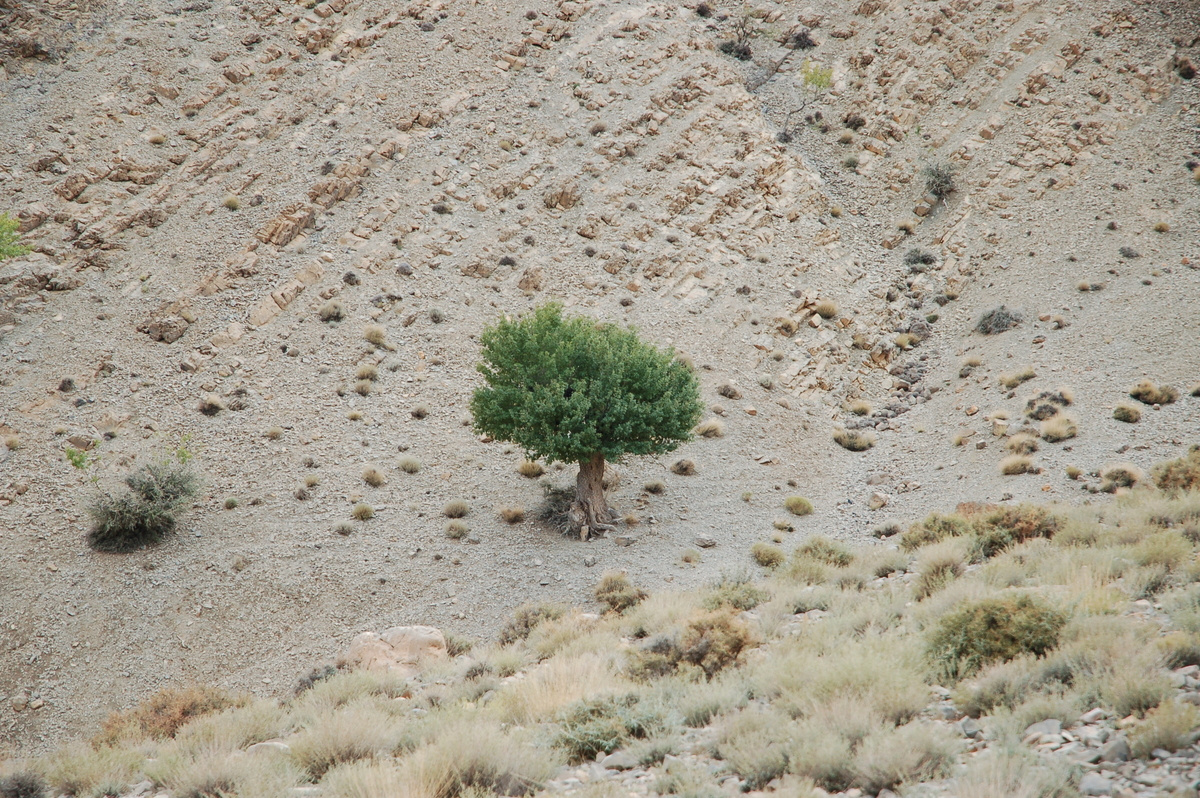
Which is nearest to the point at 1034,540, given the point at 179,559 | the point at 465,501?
the point at 465,501

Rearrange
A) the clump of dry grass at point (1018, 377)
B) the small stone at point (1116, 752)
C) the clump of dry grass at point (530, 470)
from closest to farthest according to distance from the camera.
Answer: the small stone at point (1116, 752) < the clump of dry grass at point (530, 470) < the clump of dry grass at point (1018, 377)

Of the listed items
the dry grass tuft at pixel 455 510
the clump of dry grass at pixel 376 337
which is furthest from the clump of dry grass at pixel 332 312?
the dry grass tuft at pixel 455 510

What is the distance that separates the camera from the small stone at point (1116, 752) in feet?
15.8

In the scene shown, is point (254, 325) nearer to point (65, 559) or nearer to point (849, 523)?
point (65, 559)

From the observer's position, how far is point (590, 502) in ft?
58.9

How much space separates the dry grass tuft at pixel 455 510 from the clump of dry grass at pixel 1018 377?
58.0 ft

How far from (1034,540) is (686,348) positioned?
1485 centimetres

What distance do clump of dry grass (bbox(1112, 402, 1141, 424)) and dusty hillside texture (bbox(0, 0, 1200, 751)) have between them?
18 cm

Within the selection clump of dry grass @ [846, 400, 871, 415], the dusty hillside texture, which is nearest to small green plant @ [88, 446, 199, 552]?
the dusty hillside texture

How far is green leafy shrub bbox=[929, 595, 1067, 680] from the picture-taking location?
22.2 ft

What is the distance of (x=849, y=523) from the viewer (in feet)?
59.7

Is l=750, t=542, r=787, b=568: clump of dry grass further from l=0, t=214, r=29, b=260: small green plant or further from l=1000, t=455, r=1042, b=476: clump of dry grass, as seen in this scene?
l=0, t=214, r=29, b=260: small green plant

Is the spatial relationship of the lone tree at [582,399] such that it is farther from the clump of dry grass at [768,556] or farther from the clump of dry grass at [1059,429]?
the clump of dry grass at [1059,429]

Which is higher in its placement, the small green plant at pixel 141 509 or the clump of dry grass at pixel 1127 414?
the clump of dry grass at pixel 1127 414
